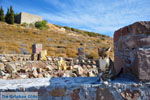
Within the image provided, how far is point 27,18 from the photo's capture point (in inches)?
1767

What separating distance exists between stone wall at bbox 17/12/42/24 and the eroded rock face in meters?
44.8

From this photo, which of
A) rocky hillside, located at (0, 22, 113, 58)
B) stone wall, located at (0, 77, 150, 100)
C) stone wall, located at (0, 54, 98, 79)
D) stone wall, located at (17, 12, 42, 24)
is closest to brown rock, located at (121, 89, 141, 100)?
stone wall, located at (0, 77, 150, 100)

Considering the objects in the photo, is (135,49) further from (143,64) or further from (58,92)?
(58,92)

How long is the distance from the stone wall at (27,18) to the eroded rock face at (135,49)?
44.8 m

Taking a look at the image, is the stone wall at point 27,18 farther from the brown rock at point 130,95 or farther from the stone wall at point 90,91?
the brown rock at point 130,95


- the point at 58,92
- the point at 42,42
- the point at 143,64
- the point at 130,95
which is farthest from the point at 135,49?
the point at 42,42

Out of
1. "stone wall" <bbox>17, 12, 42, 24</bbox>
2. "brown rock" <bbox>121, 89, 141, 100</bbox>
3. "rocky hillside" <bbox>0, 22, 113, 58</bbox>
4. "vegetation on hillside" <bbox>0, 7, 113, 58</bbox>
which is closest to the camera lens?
"brown rock" <bbox>121, 89, 141, 100</bbox>

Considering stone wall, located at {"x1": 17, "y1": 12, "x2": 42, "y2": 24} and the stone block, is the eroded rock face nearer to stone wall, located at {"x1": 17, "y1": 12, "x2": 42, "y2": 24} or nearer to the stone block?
the stone block

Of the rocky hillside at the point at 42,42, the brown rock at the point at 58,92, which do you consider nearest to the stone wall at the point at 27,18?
the rocky hillside at the point at 42,42

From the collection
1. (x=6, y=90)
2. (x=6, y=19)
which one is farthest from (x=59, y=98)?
(x=6, y=19)

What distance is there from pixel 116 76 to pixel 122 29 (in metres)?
0.48

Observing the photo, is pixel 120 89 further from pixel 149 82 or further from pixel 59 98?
pixel 59 98

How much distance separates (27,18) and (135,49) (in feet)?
152

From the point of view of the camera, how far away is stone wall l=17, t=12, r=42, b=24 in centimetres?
4372
